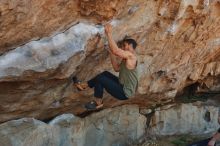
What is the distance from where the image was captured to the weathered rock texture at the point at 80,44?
765 centimetres

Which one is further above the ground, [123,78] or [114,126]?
[123,78]

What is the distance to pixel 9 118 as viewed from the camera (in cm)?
902

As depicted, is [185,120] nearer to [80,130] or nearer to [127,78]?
[80,130]

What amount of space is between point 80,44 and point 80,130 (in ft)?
10.4

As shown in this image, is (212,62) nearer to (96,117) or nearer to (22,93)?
(96,117)

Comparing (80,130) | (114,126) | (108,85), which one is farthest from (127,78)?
(114,126)

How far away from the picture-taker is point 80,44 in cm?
805

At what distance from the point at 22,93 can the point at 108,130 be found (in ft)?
11.2

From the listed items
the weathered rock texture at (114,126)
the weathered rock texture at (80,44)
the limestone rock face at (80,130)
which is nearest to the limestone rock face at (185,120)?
the weathered rock texture at (114,126)

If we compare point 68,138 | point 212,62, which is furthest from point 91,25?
point 212,62

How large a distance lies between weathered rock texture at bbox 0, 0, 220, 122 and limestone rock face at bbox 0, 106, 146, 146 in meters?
0.23

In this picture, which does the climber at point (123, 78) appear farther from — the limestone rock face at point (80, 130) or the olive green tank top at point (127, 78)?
the limestone rock face at point (80, 130)

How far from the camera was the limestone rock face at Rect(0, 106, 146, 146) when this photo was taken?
9055 millimetres

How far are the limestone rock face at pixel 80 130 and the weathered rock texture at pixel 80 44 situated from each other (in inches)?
9.1
